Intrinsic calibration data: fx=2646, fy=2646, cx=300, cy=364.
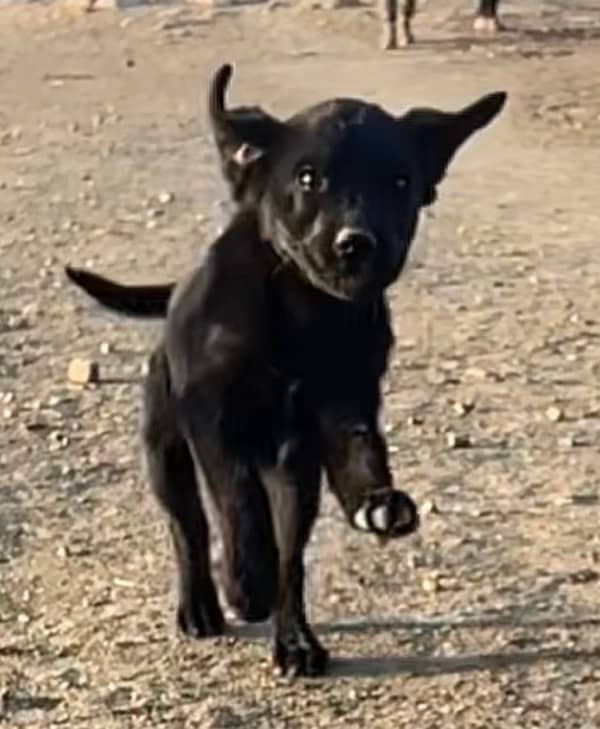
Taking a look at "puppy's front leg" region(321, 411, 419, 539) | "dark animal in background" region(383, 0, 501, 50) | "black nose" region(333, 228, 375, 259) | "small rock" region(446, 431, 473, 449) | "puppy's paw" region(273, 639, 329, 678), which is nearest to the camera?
"black nose" region(333, 228, 375, 259)

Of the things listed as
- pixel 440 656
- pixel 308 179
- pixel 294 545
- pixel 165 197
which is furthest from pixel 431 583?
pixel 165 197

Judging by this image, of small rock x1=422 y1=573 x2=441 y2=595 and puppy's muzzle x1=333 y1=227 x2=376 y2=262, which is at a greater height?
puppy's muzzle x1=333 y1=227 x2=376 y2=262

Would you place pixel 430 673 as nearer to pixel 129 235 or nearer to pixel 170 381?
pixel 170 381

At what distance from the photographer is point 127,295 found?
17.7ft

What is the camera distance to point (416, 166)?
4688 mm

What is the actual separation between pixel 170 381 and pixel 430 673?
0.78 metres

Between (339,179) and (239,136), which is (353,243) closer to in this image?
(339,179)

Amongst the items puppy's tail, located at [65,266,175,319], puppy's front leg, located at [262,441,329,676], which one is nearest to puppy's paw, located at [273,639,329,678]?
puppy's front leg, located at [262,441,329,676]

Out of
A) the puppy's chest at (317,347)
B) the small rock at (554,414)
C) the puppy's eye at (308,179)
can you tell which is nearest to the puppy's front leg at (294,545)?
the puppy's chest at (317,347)

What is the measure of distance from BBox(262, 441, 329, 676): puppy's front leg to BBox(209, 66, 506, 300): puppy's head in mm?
372

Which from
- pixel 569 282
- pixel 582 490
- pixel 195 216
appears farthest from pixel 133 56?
pixel 582 490

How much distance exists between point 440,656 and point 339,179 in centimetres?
117

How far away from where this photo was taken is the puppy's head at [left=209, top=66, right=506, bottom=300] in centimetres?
451

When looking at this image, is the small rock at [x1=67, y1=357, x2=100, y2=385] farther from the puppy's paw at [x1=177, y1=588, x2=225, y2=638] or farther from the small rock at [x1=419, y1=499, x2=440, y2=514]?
the puppy's paw at [x1=177, y1=588, x2=225, y2=638]
